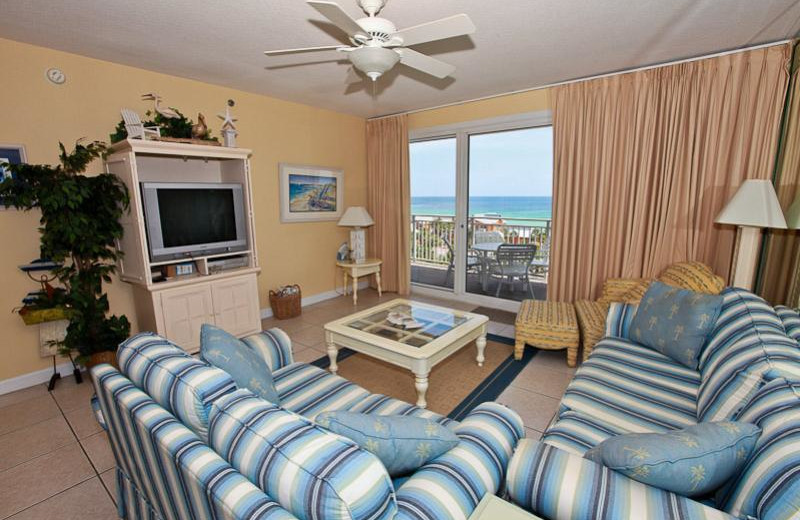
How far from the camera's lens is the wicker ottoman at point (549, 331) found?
296cm

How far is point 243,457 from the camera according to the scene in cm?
95

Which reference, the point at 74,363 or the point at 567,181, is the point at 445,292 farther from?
the point at 74,363

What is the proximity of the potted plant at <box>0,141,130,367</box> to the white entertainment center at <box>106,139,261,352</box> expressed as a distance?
16 centimetres

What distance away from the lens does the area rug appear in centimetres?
261

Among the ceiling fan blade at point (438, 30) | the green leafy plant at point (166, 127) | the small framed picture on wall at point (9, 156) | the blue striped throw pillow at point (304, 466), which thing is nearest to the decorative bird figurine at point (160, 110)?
the green leafy plant at point (166, 127)

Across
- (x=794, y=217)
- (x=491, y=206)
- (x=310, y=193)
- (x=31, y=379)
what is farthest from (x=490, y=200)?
(x=31, y=379)

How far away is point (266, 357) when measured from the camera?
6.91 ft

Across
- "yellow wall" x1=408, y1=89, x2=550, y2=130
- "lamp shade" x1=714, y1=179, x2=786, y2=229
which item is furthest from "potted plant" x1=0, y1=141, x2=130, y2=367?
"lamp shade" x1=714, y1=179, x2=786, y2=229

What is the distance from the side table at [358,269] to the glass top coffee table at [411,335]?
1.68 meters

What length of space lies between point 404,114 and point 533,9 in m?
2.93

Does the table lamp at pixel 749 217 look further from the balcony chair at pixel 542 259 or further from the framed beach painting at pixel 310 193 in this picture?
the framed beach painting at pixel 310 193

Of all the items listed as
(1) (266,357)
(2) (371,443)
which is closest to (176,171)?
(1) (266,357)

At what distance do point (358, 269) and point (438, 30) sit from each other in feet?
11.4

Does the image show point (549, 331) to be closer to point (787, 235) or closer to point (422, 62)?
point (787, 235)
